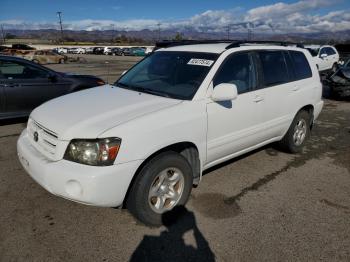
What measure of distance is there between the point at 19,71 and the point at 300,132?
5.67m

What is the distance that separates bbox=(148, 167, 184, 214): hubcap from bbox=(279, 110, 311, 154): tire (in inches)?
95.4

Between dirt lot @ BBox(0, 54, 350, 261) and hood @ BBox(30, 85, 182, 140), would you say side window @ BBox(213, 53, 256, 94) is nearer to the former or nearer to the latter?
hood @ BBox(30, 85, 182, 140)

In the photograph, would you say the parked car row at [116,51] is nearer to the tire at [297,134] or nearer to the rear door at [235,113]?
the tire at [297,134]

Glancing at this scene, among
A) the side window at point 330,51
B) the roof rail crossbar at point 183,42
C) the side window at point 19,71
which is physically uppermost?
the side window at point 330,51

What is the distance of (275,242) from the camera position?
3.03 metres

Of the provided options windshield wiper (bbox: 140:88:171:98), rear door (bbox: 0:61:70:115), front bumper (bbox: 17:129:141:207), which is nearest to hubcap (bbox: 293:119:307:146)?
windshield wiper (bbox: 140:88:171:98)

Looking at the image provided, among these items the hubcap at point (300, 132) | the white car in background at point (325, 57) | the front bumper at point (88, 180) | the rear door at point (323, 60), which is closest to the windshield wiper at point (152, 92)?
the front bumper at point (88, 180)

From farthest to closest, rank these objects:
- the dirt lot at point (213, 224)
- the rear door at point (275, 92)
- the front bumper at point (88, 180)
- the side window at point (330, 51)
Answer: the side window at point (330, 51), the rear door at point (275, 92), the dirt lot at point (213, 224), the front bumper at point (88, 180)

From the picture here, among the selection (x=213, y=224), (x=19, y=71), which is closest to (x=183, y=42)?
(x=213, y=224)

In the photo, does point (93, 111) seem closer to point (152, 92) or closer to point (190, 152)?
point (152, 92)

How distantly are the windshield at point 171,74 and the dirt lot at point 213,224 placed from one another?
1.30 m

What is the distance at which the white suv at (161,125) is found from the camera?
9.29ft

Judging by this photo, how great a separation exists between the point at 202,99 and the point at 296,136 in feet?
8.20

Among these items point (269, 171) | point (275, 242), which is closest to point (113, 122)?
point (275, 242)
